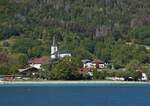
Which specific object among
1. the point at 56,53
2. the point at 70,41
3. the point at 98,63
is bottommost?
the point at 98,63

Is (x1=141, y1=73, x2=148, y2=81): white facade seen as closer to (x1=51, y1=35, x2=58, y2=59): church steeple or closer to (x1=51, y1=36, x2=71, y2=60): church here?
(x1=51, y1=36, x2=71, y2=60): church

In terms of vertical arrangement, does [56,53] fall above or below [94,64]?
above

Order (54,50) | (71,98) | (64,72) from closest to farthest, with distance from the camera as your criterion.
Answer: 1. (71,98)
2. (64,72)
3. (54,50)

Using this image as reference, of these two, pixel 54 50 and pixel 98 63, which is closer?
pixel 98 63

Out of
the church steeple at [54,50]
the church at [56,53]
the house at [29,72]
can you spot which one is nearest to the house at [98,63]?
the church at [56,53]

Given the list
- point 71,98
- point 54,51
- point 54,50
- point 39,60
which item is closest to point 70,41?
point 54,50

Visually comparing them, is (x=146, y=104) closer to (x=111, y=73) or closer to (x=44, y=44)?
(x=111, y=73)

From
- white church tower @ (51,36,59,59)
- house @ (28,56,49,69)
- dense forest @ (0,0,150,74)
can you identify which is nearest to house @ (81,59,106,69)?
dense forest @ (0,0,150,74)

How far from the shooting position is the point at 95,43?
170 metres

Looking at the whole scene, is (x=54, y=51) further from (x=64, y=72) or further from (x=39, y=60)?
(x=64, y=72)

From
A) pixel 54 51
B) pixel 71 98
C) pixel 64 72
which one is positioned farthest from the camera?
pixel 54 51

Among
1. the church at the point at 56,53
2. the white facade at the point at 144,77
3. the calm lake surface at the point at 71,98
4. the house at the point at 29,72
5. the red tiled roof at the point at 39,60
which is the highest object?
the church at the point at 56,53

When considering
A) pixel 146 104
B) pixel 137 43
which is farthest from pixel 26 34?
pixel 146 104

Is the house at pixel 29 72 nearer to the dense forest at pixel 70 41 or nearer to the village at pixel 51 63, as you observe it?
the village at pixel 51 63
